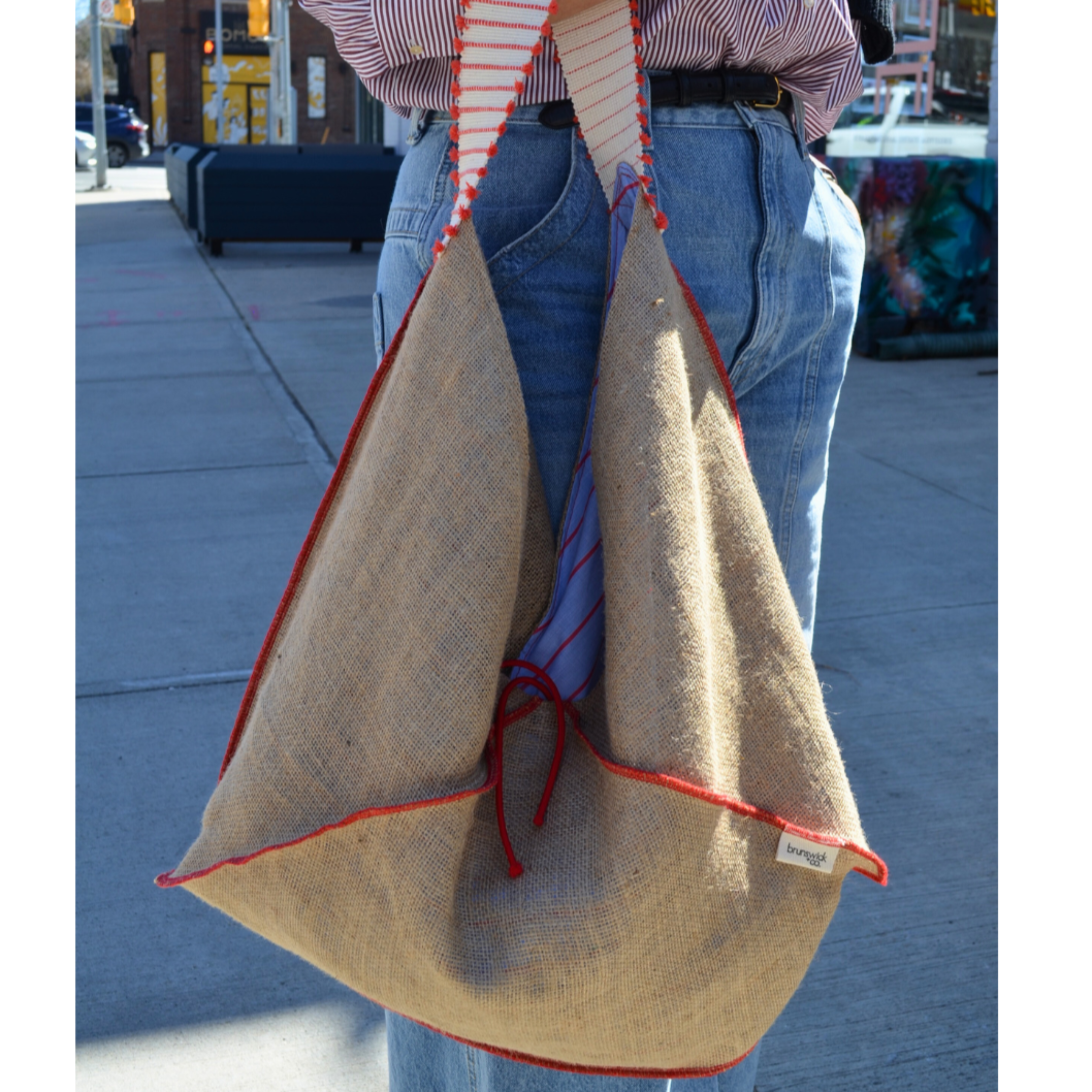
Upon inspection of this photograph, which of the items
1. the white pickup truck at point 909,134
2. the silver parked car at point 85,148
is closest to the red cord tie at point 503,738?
the white pickup truck at point 909,134

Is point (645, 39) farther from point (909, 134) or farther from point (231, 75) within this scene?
point (231, 75)

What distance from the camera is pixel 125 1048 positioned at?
2068mm

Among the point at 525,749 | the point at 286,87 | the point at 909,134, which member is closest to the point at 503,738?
the point at 525,749

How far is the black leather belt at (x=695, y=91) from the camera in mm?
1156

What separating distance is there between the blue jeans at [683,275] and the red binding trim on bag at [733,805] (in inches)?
10.7

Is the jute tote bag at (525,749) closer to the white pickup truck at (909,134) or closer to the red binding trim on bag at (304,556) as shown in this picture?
the red binding trim on bag at (304,556)

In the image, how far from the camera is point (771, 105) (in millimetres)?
1274

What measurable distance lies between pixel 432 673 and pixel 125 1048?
1.47 meters

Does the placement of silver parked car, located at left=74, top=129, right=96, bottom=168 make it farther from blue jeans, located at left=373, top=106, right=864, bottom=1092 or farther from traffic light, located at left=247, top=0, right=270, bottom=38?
blue jeans, located at left=373, top=106, right=864, bottom=1092

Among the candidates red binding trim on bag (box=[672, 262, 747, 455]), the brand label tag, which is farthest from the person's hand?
the brand label tag

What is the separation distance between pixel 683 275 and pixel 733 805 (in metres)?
0.53

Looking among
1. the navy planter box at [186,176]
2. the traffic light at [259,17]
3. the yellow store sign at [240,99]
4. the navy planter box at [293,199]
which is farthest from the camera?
the yellow store sign at [240,99]
